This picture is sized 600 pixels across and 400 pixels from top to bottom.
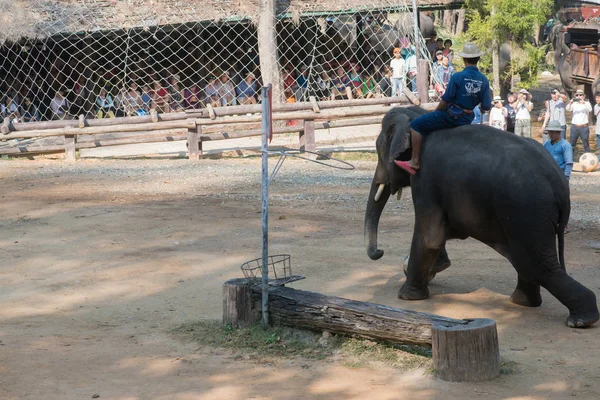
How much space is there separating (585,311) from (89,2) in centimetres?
1730

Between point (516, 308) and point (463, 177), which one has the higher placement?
point (463, 177)

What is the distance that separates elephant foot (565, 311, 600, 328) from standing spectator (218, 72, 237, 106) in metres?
16.7

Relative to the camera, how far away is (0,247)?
36.7ft

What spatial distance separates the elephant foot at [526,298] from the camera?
8570 mm

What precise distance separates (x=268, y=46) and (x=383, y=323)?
16208 millimetres

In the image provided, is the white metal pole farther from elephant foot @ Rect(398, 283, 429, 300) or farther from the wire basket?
elephant foot @ Rect(398, 283, 429, 300)

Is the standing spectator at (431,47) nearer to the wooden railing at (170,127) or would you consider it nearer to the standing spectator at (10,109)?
the wooden railing at (170,127)

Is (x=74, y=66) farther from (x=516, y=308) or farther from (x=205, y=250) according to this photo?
(x=516, y=308)

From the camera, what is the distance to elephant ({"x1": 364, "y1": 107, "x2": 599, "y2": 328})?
7680 millimetres

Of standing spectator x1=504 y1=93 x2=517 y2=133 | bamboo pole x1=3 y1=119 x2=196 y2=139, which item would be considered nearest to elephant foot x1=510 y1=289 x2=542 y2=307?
bamboo pole x1=3 y1=119 x2=196 y2=139

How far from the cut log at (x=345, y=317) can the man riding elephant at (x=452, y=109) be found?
1.83 meters

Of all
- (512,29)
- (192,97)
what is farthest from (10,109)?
(512,29)

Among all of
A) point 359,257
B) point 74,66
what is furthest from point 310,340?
point 74,66

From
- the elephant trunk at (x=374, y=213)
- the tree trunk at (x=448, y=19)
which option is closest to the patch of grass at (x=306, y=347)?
the elephant trunk at (x=374, y=213)
